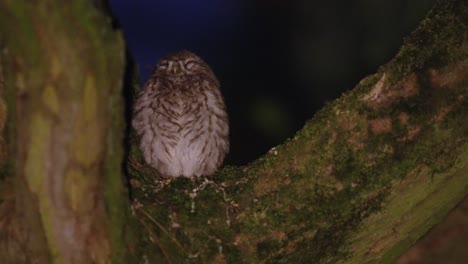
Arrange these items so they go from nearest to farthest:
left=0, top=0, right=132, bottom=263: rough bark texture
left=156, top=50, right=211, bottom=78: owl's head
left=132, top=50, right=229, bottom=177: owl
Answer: left=0, top=0, right=132, bottom=263: rough bark texture
left=132, top=50, right=229, bottom=177: owl
left=156, top=50, right=211, bottom=78: owl's head

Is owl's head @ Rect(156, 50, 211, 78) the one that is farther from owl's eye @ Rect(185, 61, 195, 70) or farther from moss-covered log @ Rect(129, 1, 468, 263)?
moss-covered log @ Rect(129, 1, 468, 263)

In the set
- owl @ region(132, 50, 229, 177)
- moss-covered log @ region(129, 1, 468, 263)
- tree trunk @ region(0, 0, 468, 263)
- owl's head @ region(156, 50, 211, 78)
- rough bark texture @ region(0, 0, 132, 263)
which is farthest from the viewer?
owl's head @ region(156, 50, 211, 78)

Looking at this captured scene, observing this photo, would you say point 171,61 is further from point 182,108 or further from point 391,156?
point 391,156

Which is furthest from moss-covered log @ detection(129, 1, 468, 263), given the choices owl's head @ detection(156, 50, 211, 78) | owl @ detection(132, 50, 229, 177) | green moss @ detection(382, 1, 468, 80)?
owl's head @ detection(156, 50, 211, 78)

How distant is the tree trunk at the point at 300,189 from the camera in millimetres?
1907

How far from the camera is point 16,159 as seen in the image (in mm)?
1943

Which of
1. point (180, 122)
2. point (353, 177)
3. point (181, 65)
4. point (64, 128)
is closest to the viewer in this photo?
point (64, 128)

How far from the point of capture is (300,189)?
2.34 m

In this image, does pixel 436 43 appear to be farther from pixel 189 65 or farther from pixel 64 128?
pixel 189 65

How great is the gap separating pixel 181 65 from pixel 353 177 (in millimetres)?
1954

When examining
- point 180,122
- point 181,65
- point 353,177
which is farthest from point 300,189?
point 181,65

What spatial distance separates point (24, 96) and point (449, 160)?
4.53 ft

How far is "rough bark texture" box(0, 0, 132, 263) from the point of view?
1.67 m

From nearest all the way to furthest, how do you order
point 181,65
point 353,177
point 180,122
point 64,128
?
point 64,128 < point 353,177 < point 180,122 < point 181,65
